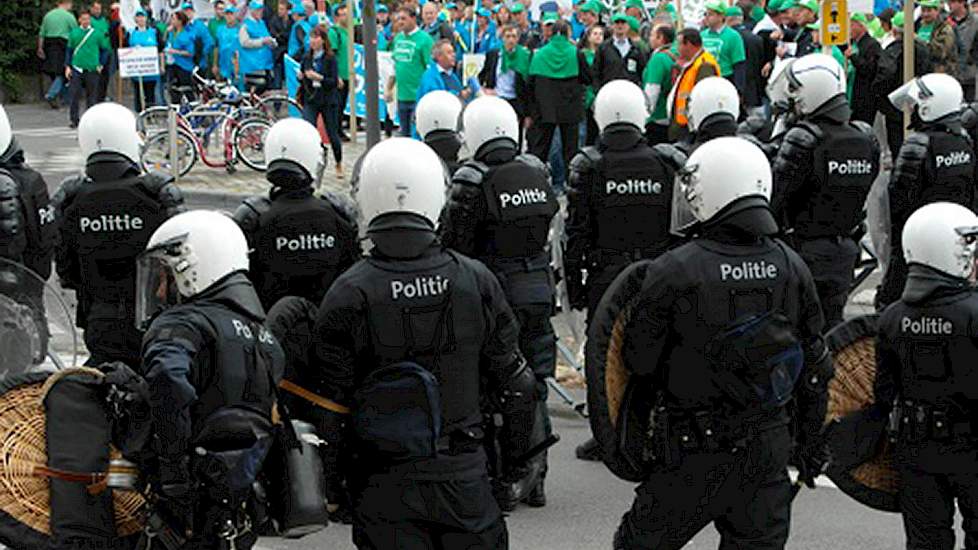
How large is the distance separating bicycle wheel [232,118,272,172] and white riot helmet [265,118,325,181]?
472 inches

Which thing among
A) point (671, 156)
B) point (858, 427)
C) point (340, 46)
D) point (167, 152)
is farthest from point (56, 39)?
point (858, 427)

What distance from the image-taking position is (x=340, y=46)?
69.4 feet

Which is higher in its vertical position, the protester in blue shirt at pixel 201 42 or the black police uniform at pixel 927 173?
the protester in blue shirt at pixel 201 42

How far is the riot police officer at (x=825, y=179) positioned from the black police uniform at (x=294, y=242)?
258 centimetres

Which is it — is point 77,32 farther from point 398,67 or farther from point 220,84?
point 398,67

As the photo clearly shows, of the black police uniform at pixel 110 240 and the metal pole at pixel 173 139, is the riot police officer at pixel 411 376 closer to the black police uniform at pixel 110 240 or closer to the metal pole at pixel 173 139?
the black police uniform at pixel 110 240

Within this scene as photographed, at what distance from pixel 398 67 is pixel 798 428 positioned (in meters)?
13.6

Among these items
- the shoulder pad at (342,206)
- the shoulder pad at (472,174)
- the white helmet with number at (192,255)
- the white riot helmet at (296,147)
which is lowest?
the shoulder pad at (342,206)

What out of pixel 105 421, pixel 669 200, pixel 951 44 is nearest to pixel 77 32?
pixel 951 44

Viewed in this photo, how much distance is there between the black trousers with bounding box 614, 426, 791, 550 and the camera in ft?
18.5

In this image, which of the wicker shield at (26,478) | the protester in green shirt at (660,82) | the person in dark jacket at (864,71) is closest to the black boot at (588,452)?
the wicker shield at (26,478)

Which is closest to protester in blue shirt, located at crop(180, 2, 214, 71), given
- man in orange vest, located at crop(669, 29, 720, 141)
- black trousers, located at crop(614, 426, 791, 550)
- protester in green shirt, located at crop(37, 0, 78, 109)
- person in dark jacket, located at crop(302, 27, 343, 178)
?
protester in green shirt, located at crop(37, 0, 78, 109)

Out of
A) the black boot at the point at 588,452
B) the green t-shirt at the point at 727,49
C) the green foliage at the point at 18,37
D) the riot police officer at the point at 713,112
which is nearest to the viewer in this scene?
the black boot at the point at 588,452

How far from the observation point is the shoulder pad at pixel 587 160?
8727 mm
